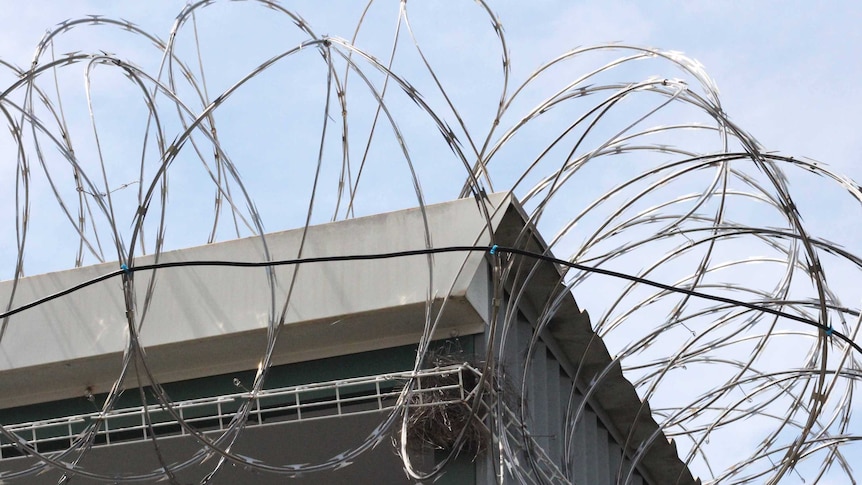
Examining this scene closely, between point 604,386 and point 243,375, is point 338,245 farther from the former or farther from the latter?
point 604,386

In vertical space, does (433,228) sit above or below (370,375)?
above

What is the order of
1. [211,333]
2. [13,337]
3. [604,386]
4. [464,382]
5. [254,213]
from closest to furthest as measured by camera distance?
[254,213], [464,382], [211,333], [13,337], [604,386]

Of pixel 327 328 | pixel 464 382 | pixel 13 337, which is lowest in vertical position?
pixel 464 382

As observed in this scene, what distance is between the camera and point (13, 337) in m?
7.25

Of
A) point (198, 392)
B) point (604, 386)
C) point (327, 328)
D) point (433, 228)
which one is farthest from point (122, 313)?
point (604, 386)

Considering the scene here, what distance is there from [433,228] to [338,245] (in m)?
0.51

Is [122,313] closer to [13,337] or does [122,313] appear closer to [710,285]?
[13,337]

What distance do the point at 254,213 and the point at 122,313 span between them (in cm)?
194

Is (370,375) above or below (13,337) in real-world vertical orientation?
below

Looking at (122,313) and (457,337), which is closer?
(457,337)

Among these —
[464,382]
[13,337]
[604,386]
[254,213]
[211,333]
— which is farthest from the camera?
[604,386]

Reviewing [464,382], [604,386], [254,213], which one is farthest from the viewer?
[604,386]

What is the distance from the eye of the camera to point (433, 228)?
20.7 feet

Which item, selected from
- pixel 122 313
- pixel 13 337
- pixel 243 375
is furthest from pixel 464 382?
pixel 13 337
